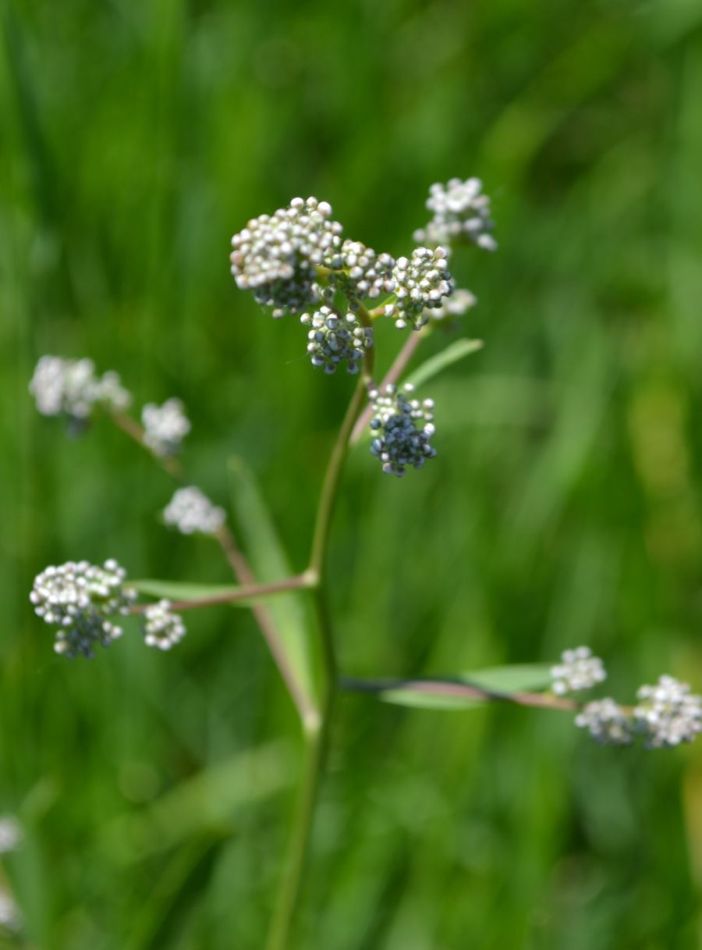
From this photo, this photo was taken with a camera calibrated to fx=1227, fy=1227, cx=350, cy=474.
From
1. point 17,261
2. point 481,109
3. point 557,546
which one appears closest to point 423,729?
point 557,546

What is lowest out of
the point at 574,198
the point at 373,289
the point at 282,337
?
the point at 373,289

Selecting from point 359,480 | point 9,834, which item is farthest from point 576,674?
point 359,480

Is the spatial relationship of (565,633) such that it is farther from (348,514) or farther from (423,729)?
(348,514)

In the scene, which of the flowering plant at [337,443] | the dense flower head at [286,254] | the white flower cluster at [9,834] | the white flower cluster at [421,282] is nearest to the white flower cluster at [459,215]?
the flowering plant at [337,443]

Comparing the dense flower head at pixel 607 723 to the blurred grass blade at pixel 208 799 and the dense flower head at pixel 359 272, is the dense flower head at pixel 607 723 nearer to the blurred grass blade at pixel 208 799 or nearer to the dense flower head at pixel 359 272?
the dense flower head at pixel 359 272

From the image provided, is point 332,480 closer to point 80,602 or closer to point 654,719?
point 80,602

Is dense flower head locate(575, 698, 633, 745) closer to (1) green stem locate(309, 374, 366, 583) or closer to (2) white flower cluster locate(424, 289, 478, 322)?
(1) green stem locate(309, 374, 366, 583)
